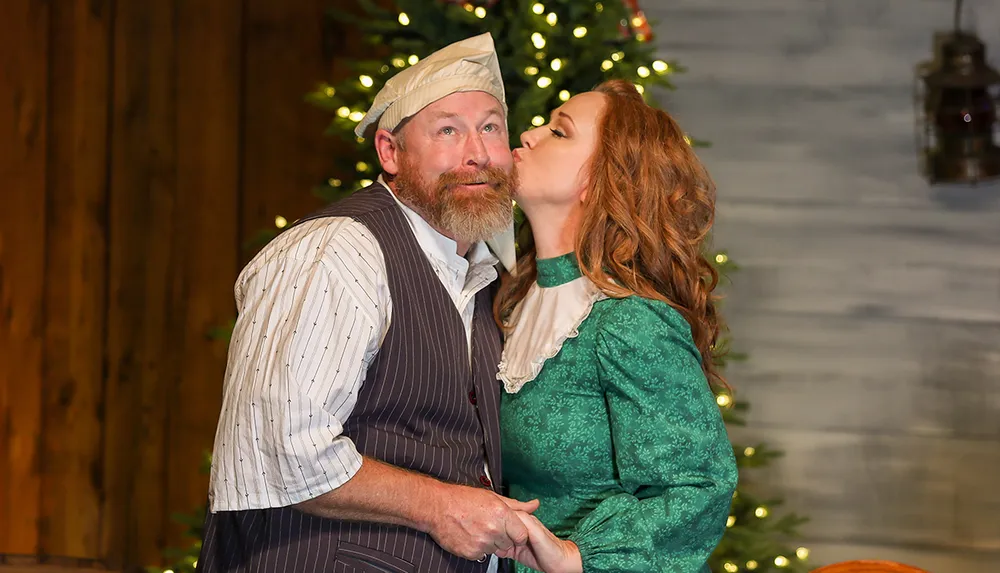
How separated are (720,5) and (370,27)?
1.47m

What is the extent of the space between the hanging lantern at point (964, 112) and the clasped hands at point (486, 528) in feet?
8.13

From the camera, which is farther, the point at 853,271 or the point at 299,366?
the point at 853,271

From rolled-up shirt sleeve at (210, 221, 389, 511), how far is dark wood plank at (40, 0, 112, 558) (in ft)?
7.89

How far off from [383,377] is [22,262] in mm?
2577

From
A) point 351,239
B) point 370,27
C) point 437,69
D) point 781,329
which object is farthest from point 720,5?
point 351,239

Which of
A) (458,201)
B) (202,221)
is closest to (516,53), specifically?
(458,201)

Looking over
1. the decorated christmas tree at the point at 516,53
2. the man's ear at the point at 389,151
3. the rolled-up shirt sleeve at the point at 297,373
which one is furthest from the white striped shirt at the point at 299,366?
the decorated christmas tree at the point at 516,53

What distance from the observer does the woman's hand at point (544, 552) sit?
1.61 meters

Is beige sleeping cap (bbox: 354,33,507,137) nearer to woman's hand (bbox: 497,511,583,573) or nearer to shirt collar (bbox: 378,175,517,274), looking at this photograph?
shirt collar (bbox: 378,175,517,274)

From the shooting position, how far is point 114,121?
376cm

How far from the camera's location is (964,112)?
11.3ft

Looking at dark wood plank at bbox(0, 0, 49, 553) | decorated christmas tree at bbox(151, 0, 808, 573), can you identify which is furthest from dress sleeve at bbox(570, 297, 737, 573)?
dark wood plank at bbox(0, 0, 49, 553)

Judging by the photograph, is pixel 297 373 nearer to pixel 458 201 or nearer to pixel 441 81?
pixel 458 201

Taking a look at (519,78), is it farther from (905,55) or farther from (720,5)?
(905,55)
